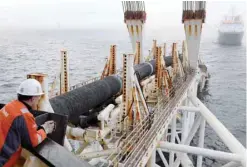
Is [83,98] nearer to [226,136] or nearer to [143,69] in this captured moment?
[143,69]

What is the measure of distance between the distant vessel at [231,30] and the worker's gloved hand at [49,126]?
5284 inches

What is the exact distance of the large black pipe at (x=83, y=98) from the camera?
862 centimetres

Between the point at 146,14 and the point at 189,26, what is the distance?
395 centimetres

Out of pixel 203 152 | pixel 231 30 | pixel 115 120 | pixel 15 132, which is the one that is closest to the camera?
pixel 15 132

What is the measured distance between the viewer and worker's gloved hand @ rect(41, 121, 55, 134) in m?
4.93

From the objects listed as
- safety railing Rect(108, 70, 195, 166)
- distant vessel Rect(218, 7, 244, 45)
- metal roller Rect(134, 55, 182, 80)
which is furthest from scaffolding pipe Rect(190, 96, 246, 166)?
distant vessel Rect(218, 7, 244, 45)

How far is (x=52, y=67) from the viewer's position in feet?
189

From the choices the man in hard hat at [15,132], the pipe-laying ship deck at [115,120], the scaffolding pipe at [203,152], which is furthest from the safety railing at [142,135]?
the man in hard hat at [15,132]

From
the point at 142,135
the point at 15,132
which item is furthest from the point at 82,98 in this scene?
the point at 15,132

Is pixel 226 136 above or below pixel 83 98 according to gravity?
below

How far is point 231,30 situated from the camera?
427 feet

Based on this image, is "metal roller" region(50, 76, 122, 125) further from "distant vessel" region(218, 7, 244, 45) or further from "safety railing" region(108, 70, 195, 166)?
"distant vessel" region(218, 7, 244, 45)

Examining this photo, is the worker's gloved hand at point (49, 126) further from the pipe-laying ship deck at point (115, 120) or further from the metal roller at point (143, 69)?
the metal roller at point (143, 69)

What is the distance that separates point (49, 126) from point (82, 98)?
4628 mm
